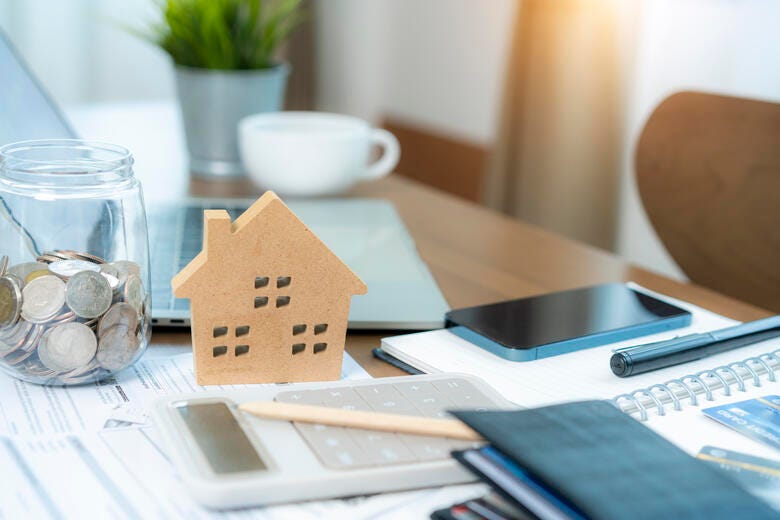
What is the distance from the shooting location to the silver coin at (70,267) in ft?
2.01

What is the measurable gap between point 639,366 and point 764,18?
1023 millimetres

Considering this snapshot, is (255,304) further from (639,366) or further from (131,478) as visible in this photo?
(639,366)

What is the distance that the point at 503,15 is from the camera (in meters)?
2.33

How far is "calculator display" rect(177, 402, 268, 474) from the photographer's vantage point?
507mm

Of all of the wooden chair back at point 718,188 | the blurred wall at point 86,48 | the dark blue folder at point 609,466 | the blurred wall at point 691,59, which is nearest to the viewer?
the dark blue folder at point 609,466

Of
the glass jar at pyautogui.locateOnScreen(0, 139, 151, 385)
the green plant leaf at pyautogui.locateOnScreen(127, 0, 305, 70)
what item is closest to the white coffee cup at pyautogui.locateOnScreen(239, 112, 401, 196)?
the green plant leaf at pyautogui.locateOnScreen(127, 0, 305, 70)

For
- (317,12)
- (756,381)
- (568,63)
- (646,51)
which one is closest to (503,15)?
(568,63)

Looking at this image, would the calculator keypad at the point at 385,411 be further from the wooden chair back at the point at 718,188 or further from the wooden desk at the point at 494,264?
the wooden chair back at the point at 718,188

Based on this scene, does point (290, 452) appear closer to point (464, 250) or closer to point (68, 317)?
point (68, 317)

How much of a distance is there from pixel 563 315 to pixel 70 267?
0.38 m

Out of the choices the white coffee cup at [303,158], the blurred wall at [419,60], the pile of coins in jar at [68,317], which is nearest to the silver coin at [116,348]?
the pile of coins in jar at [68,317]

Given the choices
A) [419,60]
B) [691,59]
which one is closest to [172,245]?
[691,59]

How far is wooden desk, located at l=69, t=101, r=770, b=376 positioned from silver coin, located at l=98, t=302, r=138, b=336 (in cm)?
10

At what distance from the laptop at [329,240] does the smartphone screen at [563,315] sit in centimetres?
5
